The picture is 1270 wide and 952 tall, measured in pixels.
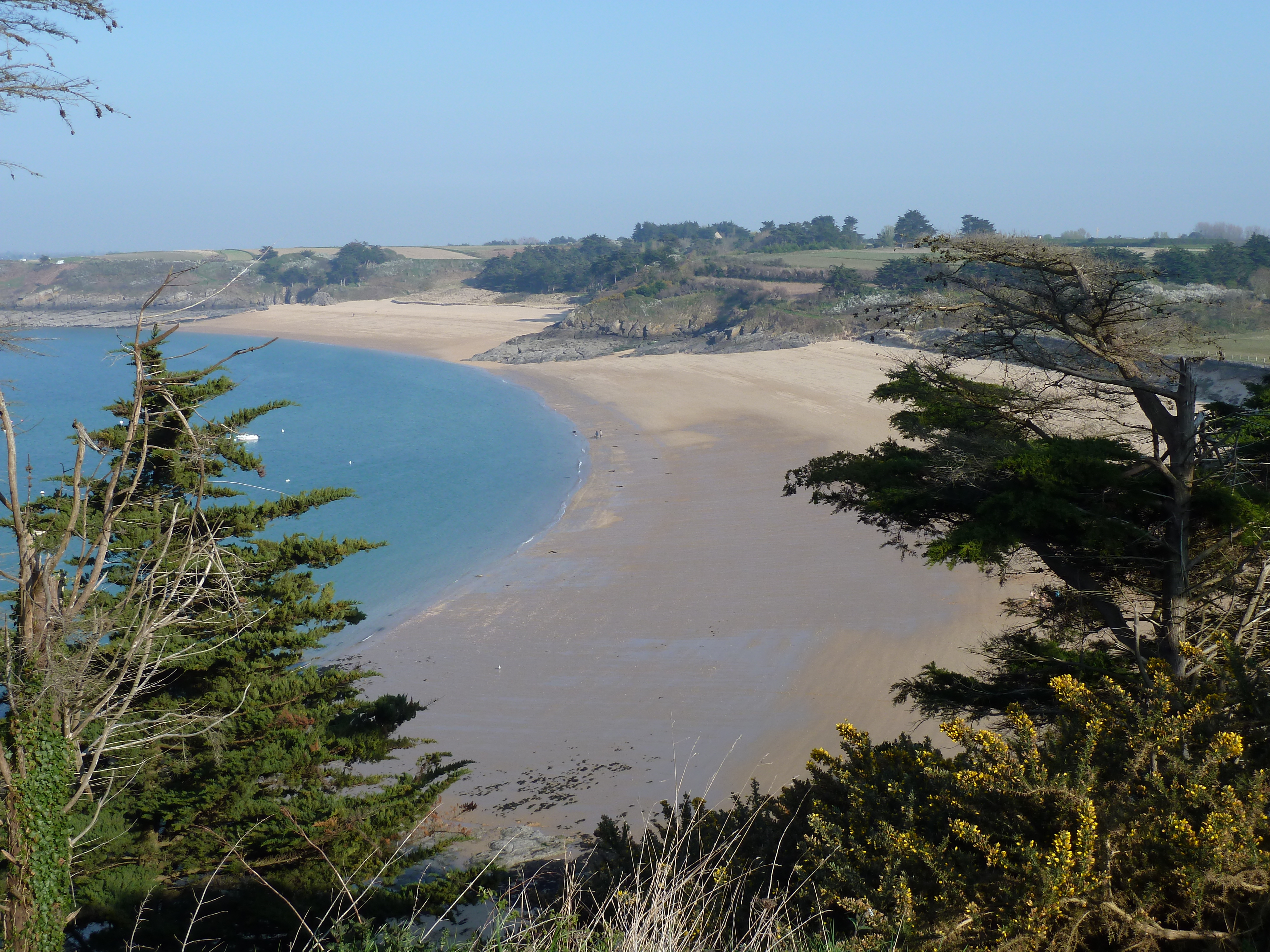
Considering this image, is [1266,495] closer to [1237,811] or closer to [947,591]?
[1237,811]

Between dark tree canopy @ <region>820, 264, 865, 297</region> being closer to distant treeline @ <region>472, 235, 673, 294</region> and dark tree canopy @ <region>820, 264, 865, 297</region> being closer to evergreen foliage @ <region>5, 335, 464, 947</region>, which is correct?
distant treeline @ <region>472, 235, 673, 294</region>

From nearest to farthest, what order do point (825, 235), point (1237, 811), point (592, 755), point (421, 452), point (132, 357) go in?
point (1237, 811) < point (132, 357) < point (592, 755) < point (421, 452) < point (825, 235)

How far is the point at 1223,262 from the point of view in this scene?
40.2 m

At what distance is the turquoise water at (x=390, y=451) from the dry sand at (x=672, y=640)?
140 cm

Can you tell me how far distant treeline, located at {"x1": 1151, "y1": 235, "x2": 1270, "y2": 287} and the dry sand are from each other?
75.1 feet

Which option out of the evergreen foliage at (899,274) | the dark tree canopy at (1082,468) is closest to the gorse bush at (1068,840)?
the dark tree canopy at (1082,468)

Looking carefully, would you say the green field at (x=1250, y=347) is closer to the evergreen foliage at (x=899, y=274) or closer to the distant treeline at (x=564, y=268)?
the evergreen foliage at (x=899, y=274)

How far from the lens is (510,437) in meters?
31.8

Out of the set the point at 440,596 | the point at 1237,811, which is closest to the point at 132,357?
the point at 1237,811

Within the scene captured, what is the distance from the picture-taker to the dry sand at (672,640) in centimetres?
1083

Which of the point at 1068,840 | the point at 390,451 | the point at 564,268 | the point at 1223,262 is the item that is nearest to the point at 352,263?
the point at 564,268

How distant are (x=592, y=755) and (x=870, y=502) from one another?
605 centimetres

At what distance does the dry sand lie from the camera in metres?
10.8

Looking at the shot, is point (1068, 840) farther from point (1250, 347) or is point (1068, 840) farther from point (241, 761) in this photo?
point (1250, 347)
